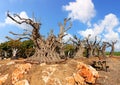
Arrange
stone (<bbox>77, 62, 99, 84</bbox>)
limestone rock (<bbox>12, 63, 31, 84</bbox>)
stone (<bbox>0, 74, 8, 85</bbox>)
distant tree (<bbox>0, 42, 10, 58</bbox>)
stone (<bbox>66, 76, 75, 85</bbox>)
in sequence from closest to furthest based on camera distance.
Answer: stone (<bbox>66, 76, 75, 85</bbox>) < limestone rock (<bbox>12, 63, 31, 84</bbox>) < stone (<bbox>0, 74, 8, 85</bbox>) < stone (<bbox>77, 62, 99, 84</bbox>) < distant tree (<bbox>0, 42, 10, 58</bbox>)

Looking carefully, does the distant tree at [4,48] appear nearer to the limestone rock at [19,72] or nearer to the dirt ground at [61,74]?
the dirt ground at [61,74]

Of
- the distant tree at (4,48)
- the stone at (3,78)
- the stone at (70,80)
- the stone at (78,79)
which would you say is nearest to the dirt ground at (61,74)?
the stone at (3,78)

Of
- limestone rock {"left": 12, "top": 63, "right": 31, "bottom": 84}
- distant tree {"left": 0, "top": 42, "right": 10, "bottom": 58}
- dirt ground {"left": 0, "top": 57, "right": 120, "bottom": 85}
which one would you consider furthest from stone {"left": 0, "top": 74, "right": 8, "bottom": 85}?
distant tree {"left": 0, "top": 42, "right": 10, "bottom": 58}

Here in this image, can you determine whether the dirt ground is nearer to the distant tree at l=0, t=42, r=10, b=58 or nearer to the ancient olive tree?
the ancient olive tree

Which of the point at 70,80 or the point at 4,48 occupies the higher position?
the point at 4,48

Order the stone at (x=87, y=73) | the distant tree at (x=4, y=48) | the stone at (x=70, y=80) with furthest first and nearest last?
the distant tree at (x=4, y=48) → the stone at (x=87, y=73) → the stone at (x=70, y=80)

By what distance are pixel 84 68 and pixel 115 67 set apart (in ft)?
31.6

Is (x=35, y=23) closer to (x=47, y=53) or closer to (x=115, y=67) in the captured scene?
(x=47, y=53)

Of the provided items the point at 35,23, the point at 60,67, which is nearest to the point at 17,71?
the point at 60,67

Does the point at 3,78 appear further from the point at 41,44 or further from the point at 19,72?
the point at 41,44

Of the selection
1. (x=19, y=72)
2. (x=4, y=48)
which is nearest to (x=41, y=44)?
(x=19, y=72)

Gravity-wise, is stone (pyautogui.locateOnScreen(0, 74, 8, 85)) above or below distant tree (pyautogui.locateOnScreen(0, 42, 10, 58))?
below

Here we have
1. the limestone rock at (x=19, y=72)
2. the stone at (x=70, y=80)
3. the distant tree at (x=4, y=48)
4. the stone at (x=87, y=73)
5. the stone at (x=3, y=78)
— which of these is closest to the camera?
the stone at (x=70, y=80)

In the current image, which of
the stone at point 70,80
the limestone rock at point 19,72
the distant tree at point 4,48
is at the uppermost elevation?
the distant tree at point 4,48
